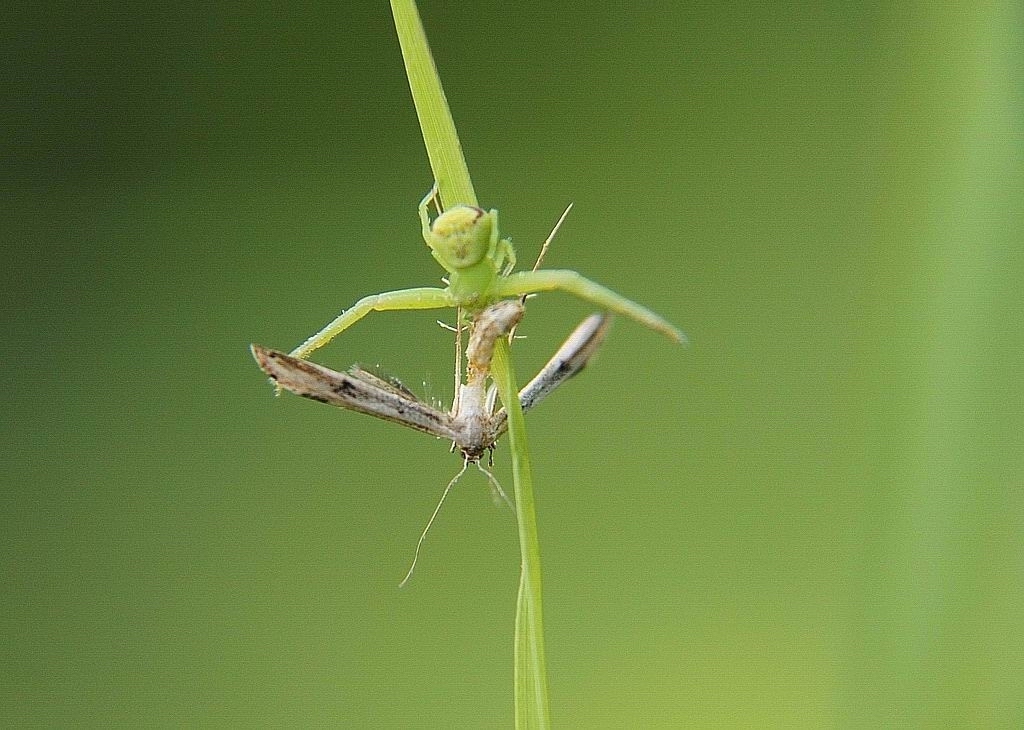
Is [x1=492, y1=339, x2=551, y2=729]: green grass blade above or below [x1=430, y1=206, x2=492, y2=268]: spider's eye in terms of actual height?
below

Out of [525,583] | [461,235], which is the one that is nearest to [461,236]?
[461,235]

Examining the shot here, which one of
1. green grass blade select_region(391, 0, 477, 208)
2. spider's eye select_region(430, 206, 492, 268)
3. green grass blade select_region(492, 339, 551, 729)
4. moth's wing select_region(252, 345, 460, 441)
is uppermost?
green grass blade select_region(391, 0, 477, 208)

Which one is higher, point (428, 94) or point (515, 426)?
point (428, 94)

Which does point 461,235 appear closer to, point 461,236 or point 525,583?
point 461,236

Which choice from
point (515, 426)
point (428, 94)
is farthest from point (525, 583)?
point (428, 94)
